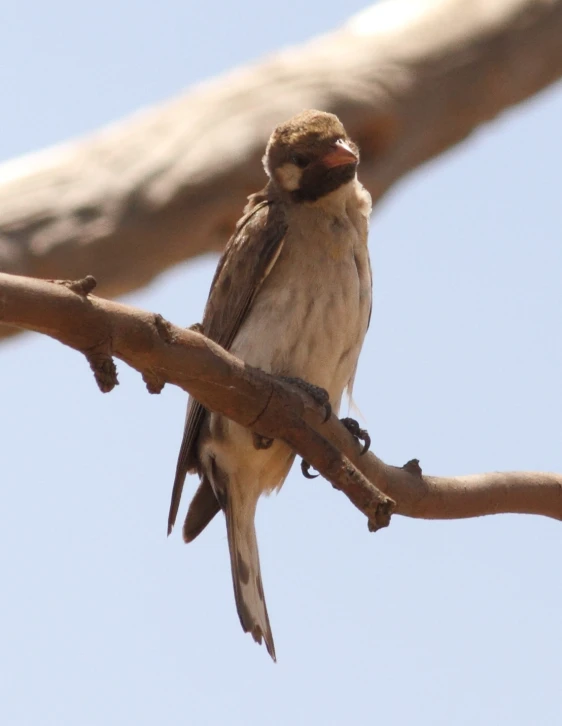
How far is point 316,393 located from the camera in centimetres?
411

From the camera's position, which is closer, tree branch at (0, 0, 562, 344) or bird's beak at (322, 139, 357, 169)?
bird's beak at (322, 139, 357, 169)

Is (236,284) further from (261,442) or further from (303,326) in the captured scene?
(261,442)

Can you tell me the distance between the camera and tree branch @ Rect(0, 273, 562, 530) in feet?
9.96

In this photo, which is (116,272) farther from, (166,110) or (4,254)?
(166,110)

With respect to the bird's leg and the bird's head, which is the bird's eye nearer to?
the bird's head

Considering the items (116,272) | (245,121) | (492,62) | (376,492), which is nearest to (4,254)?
(116,272)

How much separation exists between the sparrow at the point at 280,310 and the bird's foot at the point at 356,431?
0.17 metres

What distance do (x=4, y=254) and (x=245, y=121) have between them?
1239mm

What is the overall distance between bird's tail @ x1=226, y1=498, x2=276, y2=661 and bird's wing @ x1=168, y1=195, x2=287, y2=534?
0.26 meters

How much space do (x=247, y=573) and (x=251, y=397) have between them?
1318mm

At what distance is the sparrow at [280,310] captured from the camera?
450 cm

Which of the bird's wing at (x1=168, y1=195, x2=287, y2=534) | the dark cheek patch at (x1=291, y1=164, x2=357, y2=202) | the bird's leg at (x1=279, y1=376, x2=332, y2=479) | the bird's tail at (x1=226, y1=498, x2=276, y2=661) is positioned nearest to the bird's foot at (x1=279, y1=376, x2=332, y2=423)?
the bird's leg at (x1=279, y1=376, x2=332, y2=479)

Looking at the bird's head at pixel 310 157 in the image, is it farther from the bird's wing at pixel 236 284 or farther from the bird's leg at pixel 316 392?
the bird's leg at pixel 316 392

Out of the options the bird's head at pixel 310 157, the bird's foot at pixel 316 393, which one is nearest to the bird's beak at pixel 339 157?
the bird's head at pixel 310 157
